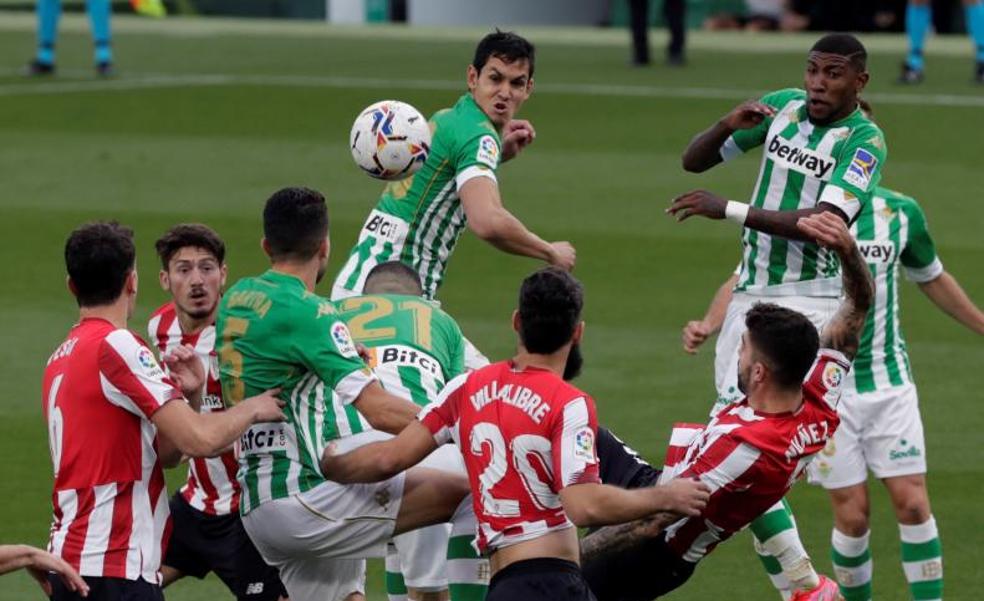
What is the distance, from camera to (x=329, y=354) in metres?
6.73

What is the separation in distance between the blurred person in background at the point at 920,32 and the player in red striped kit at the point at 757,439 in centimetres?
1778

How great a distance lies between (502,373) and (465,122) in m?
2.76

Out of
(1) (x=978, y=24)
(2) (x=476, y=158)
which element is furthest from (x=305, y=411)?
(1) (x=978, y=24)

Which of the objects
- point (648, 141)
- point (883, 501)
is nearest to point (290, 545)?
point (883, 501)

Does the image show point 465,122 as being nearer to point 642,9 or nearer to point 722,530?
point 722,530

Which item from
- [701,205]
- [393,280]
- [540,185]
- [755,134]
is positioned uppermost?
[755,134]

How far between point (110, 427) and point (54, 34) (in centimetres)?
2011

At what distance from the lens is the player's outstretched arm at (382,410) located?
6.73 meters

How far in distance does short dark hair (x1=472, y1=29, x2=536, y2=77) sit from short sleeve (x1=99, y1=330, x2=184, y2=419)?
311 centimetres

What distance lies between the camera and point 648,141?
20984 millimetres

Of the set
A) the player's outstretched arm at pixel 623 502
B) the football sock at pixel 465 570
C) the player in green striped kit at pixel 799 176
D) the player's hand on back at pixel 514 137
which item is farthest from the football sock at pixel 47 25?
the player's outstretched arm at pixel 623 502

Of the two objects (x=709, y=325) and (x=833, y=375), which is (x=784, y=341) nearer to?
(x=833, y=375)

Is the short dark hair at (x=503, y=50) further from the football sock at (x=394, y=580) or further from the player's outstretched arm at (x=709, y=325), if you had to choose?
the football sock at (x=394, y=580)

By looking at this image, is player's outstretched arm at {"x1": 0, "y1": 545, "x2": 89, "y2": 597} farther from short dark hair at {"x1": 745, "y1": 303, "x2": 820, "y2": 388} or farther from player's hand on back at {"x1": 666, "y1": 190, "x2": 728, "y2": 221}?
player's hand on back at {"x1": 666, "y1": 190, "x2": 728, "y2": 221}
